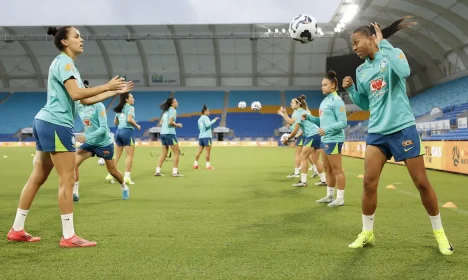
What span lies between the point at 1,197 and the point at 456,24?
31.0 m

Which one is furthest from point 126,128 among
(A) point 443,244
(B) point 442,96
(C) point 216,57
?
(C) point 216,57

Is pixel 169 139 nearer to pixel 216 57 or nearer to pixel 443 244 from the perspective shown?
pixel 443 244

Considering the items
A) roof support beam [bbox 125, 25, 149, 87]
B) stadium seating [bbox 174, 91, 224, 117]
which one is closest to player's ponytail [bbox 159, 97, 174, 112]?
roof support beam [bbox 125, 25, 149, 87]

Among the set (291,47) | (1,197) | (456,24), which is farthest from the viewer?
(291,47)

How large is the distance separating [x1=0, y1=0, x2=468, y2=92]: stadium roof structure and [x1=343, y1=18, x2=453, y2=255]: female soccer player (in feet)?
95.3

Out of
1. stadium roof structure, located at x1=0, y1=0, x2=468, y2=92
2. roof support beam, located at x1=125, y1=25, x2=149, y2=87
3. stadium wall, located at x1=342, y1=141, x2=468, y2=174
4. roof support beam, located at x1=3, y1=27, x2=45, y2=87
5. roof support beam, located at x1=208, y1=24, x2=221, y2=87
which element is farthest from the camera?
roof support beam, located at x1=3, y1=27, x2=45, y2=87

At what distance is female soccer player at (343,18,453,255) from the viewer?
414 cm

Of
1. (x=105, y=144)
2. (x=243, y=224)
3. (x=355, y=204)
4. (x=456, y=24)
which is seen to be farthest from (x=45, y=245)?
(x=456, y=24)

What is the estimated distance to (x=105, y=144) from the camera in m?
7.44

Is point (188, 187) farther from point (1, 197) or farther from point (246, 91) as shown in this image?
point (246, 91)

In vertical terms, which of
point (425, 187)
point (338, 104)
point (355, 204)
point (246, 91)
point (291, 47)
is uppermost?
point (291, 47)

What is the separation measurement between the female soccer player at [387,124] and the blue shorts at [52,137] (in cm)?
312

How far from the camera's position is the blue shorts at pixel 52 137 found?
4312mm

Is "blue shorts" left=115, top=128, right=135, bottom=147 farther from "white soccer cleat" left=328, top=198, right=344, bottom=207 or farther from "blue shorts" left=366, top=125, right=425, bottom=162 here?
"blue shorts" left=366, top=125, right=425, bottom=162
